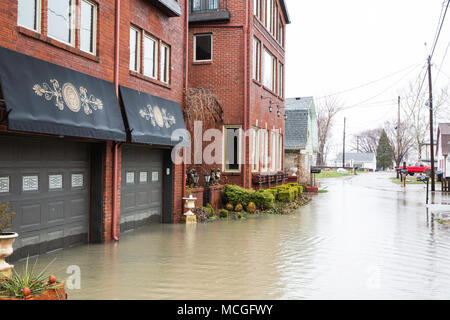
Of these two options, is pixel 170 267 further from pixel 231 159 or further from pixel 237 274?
pixel 231 159

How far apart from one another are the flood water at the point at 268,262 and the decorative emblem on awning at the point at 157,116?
292 centimetres

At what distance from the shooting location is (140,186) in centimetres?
1227

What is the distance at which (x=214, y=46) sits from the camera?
1788 cm

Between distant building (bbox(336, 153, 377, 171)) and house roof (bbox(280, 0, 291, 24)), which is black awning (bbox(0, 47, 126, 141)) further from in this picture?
distant building (bbox(336, 153, 377, 171))

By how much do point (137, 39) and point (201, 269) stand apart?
21.7 ft

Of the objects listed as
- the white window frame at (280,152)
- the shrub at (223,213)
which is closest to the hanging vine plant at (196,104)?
the shrub at (223,213)

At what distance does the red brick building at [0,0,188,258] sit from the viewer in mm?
7484

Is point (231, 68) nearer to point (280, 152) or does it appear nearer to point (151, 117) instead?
point (151, 117)

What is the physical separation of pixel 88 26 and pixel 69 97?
215 cm

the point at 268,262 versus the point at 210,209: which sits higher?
the point at 210,209

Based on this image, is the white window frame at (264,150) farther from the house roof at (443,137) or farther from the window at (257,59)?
the house roof at (443,137)

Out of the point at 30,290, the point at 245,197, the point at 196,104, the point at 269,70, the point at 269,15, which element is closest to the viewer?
the point at 30,290

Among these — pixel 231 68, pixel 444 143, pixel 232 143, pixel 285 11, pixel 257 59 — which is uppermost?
pixel 285 11

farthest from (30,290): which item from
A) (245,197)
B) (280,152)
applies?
(280,152)
